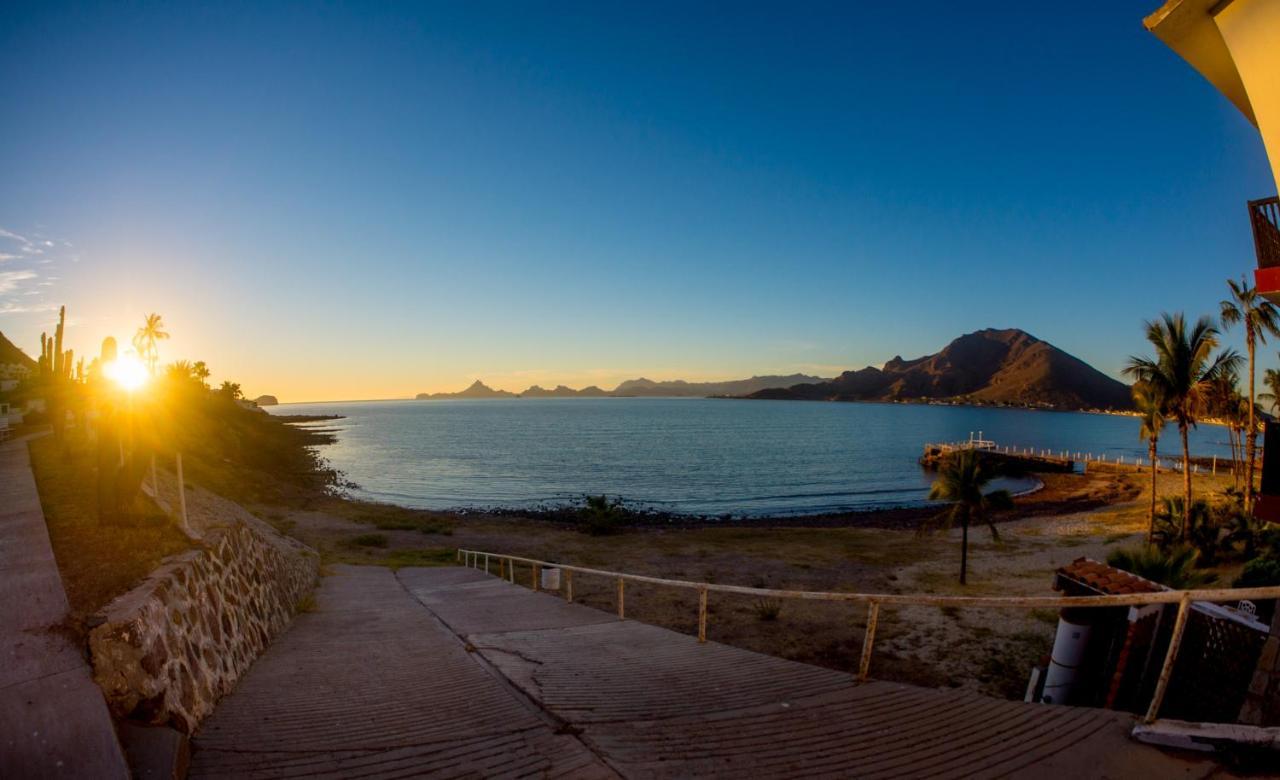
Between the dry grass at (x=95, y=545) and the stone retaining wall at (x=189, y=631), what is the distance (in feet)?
1.19

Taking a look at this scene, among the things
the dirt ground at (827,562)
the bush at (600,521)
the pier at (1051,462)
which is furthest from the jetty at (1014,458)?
the bush at (600,521)

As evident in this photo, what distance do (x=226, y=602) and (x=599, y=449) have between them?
97.6m

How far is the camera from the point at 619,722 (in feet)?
17.6

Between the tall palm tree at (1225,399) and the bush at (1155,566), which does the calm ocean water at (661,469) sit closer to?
the tall palm tree at (1225,399)

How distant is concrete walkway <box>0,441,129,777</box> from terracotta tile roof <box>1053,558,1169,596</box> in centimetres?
1262

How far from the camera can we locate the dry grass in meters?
6.48

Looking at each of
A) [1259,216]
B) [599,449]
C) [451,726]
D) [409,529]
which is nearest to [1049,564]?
[1259,216]

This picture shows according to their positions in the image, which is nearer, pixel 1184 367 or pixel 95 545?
pixel 95 545

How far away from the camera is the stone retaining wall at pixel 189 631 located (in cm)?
493

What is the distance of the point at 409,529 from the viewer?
36.5 metres

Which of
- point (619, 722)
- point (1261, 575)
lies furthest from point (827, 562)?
point (619, 722)

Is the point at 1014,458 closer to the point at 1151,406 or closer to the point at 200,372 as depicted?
the point at 1151,406

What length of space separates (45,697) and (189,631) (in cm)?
171

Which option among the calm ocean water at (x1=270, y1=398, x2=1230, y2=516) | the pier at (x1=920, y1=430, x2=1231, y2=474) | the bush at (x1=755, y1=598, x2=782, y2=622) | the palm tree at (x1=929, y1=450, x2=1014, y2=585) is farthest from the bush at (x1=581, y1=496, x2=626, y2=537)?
the pier at (x1=920, y1=430, x2=1231, y2=474)
